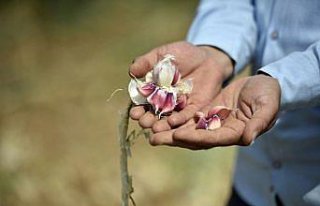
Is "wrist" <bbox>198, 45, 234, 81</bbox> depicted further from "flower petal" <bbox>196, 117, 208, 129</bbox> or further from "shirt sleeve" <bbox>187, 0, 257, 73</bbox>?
"flower petal" <bbox>196, 117, 208, 129</bbox>

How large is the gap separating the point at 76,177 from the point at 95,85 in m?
0.59

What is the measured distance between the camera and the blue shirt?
77cm

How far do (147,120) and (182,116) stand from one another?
5 centimetres

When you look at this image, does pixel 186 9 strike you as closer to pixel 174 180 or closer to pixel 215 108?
pixel 174 180

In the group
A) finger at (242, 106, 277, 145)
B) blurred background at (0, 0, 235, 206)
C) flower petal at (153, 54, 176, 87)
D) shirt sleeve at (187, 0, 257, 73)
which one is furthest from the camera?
blurred background at (0, 0, 235, 206)

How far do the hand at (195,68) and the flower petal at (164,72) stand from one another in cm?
2

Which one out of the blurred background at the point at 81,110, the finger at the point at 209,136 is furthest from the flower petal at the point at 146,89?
the blurred background at the point at 81,110

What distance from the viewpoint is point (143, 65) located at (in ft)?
2.65

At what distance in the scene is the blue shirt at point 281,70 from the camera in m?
0.77

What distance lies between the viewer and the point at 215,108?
2.55 ft

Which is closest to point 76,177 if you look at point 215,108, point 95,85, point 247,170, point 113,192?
point 113,192

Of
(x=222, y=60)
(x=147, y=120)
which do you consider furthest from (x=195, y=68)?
(x=147, y=120)

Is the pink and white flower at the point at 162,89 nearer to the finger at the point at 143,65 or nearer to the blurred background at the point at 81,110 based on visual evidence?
the finger at the point at 143,65

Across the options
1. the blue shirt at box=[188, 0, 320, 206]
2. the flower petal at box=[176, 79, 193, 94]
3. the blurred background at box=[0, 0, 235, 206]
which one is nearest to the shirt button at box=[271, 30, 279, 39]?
the blue shirt at box=[188, 0, 320, 206]
